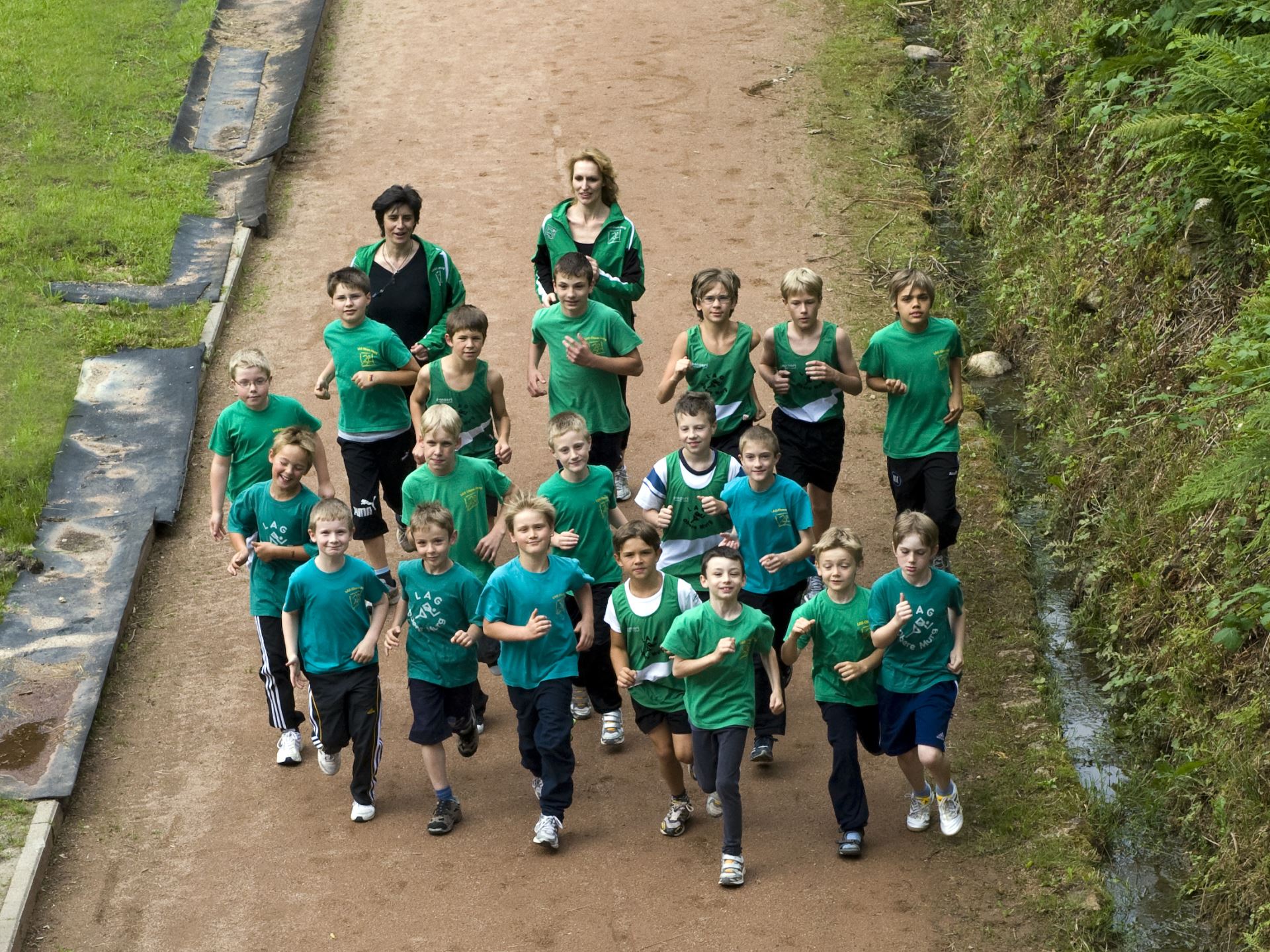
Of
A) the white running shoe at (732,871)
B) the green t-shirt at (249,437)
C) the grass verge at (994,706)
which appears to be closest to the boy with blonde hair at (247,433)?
the green t-shirt at (249,437)

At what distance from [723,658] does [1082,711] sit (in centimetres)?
291

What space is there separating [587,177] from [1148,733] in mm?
4632

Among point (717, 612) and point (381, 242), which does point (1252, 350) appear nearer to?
point (717, 612)

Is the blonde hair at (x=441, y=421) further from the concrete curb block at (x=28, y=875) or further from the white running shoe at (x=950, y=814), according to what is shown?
the white running shoe at (x=950, y=814)

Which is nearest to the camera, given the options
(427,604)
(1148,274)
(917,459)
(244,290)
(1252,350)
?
(427,604)

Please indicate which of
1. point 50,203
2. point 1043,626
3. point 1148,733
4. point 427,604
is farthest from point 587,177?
point 50,203

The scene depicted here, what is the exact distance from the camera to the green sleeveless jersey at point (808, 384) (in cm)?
877

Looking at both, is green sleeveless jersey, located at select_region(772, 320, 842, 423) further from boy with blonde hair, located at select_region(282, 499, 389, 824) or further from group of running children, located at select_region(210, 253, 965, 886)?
boy with blonde hair, located at select_region(282, 499, 389, 824)

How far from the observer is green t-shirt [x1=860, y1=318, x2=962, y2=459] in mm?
8758

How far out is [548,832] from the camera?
740 centimetres

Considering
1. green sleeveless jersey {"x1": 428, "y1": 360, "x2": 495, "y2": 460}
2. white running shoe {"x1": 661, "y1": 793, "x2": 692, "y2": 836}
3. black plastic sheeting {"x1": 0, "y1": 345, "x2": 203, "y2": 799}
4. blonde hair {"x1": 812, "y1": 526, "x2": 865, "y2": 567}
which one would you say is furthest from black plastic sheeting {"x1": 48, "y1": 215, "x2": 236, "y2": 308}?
blonde hair {"x1": 812, "y1": 526, "x2": 865, "y2": 567}

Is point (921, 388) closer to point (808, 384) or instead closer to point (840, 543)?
point (808, 384)

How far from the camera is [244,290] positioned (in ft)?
43.9

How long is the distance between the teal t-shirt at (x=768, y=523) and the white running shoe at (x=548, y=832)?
5.07 feet
